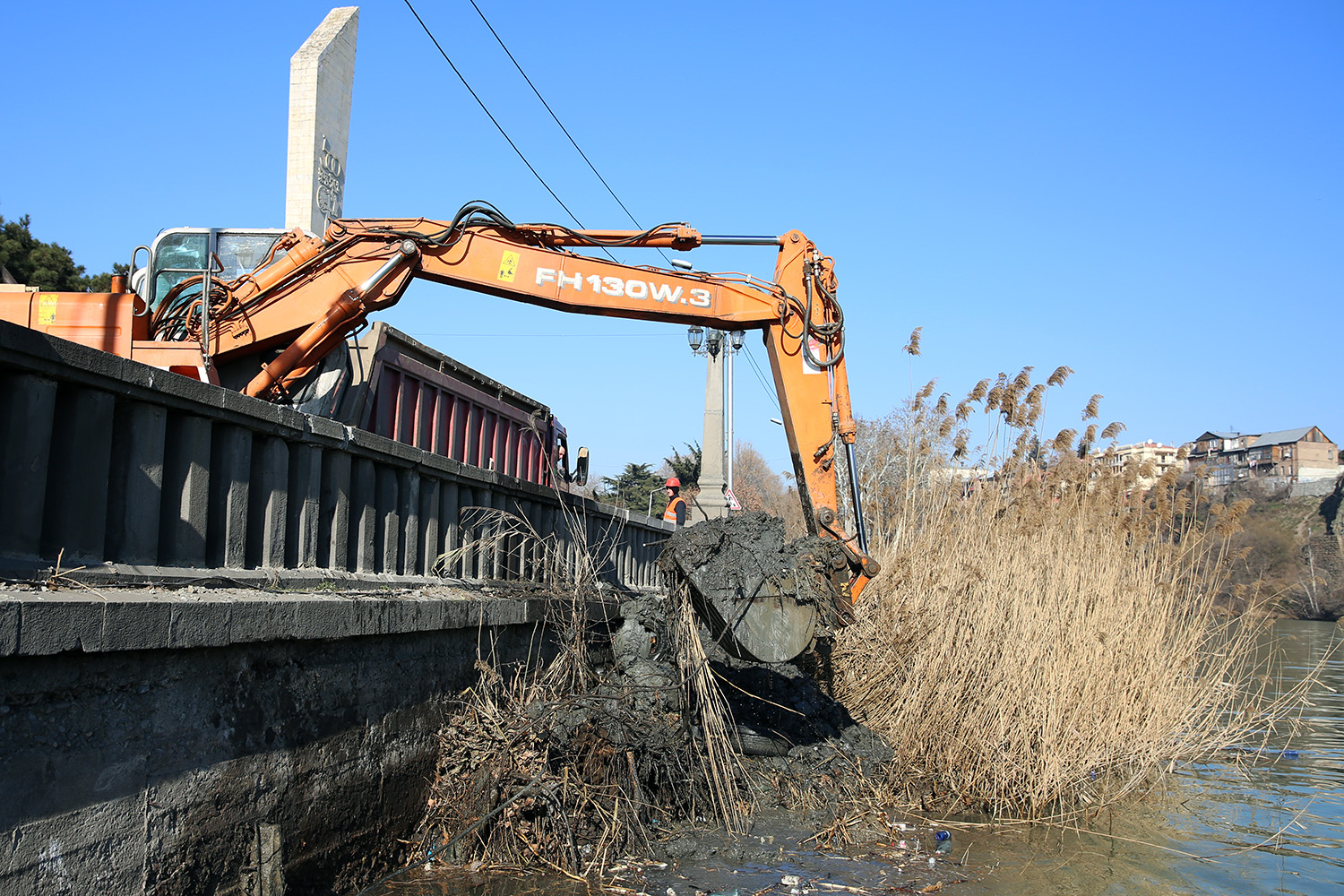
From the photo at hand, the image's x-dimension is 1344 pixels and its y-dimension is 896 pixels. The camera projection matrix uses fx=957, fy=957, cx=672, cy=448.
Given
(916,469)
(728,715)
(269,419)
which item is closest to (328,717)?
(269,419)

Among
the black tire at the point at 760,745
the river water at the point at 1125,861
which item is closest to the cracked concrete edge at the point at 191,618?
the river water at the point at 1125,861

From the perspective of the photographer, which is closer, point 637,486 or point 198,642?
point 198,642

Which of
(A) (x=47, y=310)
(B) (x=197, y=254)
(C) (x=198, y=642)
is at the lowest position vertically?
(C) (x=198, y=642)

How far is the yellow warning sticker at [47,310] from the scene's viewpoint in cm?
633

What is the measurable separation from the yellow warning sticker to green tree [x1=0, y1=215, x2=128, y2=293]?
15520 mm

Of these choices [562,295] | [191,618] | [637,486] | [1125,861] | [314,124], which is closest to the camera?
[191,618]

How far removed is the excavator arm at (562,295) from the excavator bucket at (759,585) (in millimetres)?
1320

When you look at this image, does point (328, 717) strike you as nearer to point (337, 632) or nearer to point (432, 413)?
point (337, 632)

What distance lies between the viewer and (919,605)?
812 centimetres

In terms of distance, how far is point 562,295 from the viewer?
8094 millimetres

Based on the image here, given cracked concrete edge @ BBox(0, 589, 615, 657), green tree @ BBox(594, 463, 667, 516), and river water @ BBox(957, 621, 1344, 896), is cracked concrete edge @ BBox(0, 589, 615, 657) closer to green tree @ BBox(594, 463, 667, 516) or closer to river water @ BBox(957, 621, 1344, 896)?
river water @ BBox(957, 621, 1344, 896)

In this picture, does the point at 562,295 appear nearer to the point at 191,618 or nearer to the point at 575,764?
the point at 575,764

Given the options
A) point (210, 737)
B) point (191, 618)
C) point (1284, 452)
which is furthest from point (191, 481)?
point (1284, 452)

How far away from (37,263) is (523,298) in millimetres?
17934
